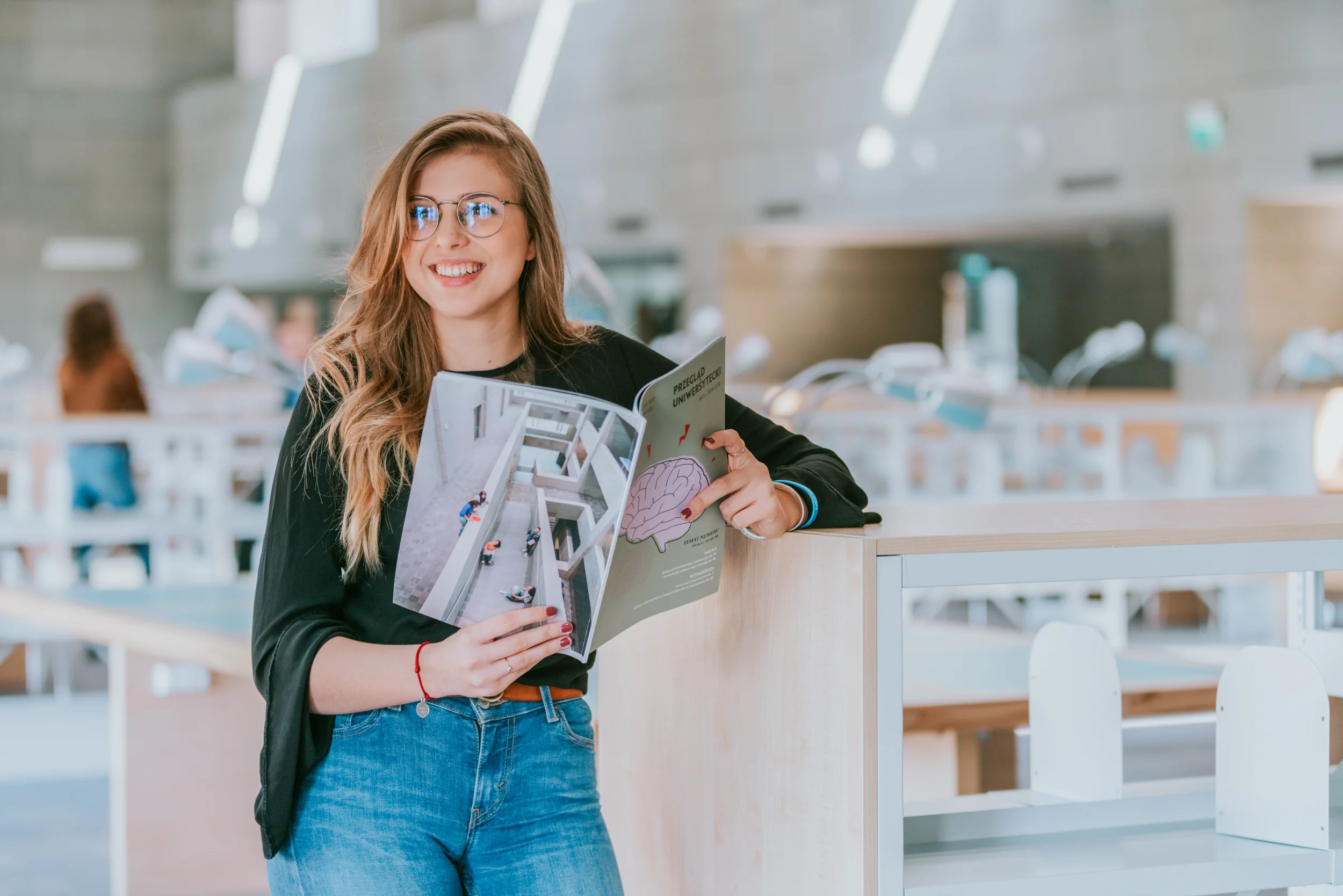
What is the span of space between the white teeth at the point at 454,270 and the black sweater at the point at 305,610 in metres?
0.14

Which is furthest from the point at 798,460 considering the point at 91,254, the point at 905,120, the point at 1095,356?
the point at 91,254

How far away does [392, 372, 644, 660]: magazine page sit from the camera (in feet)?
3.36

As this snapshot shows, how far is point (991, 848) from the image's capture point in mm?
1313

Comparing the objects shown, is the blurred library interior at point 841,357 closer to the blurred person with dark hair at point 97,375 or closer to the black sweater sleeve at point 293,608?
the blurred person with dark hair at point 97,375

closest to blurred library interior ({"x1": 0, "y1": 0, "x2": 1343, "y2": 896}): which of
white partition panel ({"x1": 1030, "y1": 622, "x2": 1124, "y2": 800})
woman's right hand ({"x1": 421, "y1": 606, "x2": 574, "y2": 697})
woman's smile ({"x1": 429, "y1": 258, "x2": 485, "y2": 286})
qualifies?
white partition panel ({"x1": 1030, "y1": 622, "x2": 1124, "y2": 800})

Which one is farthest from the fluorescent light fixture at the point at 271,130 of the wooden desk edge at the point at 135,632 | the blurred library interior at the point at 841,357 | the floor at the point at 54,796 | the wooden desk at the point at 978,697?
the wooden desk at the point at 978,697

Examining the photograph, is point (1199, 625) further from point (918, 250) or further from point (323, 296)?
point (323, 296)

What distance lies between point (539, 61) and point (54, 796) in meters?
9.27

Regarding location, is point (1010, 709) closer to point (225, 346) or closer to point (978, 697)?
point (978, 697)

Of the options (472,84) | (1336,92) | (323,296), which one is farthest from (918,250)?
(323,296)

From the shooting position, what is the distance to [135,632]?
6.86ft

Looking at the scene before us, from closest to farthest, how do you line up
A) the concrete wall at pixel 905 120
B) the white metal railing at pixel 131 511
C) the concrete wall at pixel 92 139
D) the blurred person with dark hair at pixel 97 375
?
the white metal railing at pixel 131 511
the blurred person with dark hair at pixel 97 375
the concrete wall at pixel 905 120
the concrete wall at pixel 92 139

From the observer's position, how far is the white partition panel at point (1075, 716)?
4.74 ft

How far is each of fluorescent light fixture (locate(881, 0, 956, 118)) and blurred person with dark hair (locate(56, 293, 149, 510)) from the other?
19.1 feet
